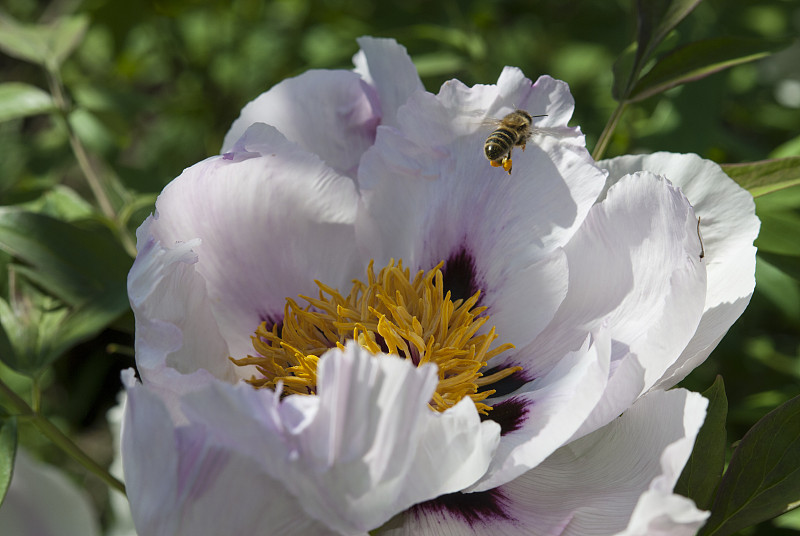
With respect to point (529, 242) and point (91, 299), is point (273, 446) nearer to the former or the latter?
point (529, 242)

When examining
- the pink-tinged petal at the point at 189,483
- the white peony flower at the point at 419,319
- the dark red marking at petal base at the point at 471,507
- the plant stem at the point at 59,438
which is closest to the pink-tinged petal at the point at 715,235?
the white peony flower at the point at 419,319

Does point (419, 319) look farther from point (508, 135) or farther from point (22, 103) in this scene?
point (22, 103)

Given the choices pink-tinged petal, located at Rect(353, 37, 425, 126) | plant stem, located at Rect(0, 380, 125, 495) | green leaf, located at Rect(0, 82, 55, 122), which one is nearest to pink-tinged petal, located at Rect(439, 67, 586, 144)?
pink-tinged petal, located at Rect(353, 37, 425, 126)

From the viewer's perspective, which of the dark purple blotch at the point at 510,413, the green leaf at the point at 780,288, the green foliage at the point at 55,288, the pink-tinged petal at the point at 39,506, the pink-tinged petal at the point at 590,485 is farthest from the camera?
the green leaf at the point at 780,288

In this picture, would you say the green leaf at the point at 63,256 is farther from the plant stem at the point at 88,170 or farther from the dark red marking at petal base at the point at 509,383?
the dark red marking at petal base at the point at 509,383

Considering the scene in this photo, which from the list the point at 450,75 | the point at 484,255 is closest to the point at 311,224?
the point at 484,255

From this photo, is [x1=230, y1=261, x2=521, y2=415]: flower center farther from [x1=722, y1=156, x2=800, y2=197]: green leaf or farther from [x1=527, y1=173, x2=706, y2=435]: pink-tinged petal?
[x1=722, y1=156, x2=800, y2=197]: green leaf
